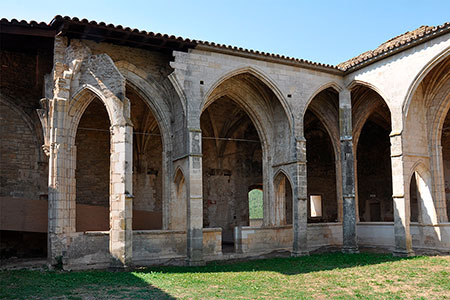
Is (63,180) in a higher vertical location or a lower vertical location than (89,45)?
lower

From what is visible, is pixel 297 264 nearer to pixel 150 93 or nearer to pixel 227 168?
pixel 150 93

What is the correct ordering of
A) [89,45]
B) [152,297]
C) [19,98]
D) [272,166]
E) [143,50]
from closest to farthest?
[152,297] < [89,45] < [143,50] < [19,98] < [272,166]

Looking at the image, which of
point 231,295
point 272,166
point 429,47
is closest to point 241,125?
point 272,166

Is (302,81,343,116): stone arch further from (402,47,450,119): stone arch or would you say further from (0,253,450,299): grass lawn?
(0,253,450,299): grass lawn

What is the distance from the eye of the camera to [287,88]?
42.9 feet

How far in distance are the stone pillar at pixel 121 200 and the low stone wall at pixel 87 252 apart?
405 millimetres

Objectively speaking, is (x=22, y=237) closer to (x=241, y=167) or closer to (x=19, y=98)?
(x=19, y=98)

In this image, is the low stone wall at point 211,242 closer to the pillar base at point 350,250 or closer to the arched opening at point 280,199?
the arched opening at point 280,199

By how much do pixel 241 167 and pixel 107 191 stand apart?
576 cm

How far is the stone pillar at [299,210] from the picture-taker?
1262 cm

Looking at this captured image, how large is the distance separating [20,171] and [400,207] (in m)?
10.9

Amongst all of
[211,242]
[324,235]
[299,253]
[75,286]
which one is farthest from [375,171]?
[75,286]

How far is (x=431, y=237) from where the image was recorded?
1254 cm

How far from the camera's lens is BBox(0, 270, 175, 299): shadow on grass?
7336mm
